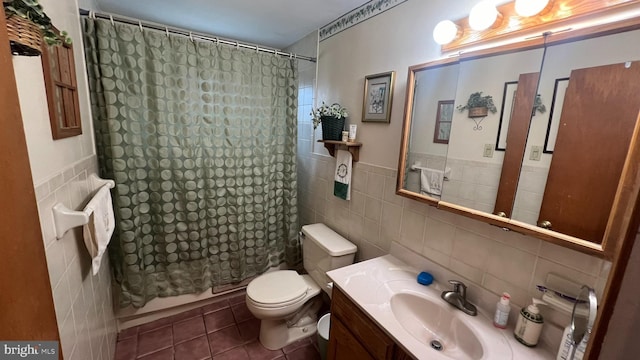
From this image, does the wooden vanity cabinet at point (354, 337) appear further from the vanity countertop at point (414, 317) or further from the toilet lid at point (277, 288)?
the toilet lid at point (277, 288)

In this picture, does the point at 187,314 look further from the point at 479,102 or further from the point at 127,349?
the point at 479,102

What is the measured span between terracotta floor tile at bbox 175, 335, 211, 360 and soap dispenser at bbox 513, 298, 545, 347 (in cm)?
176

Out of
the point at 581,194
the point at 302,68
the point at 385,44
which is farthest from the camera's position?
the point at 302,68

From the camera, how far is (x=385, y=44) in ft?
4.84

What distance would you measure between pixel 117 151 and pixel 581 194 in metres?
2.21

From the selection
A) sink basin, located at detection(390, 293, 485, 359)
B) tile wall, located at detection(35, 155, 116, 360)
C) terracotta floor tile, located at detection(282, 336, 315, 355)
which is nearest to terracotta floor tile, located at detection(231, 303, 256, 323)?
terracotta floor tile, located at detection(282, 336, 315, 355)

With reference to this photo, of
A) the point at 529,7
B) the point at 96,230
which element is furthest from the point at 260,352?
the point at 529,7

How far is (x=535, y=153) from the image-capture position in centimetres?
90

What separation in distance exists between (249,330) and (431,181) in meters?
1.68

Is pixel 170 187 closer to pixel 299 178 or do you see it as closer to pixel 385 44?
pixel 299 178

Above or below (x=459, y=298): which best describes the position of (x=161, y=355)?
below

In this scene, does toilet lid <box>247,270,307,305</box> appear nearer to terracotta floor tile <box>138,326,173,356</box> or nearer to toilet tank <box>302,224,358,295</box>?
toilet tank <box>302,224,358,295</box>

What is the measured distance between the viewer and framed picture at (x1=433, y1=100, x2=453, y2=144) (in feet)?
3.88

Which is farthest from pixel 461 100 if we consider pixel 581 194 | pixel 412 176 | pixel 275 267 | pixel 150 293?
pixel 150 293
